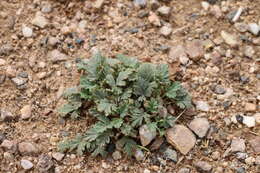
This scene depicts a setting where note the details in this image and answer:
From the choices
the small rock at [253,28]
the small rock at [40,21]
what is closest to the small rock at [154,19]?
the small rock at [253,28]

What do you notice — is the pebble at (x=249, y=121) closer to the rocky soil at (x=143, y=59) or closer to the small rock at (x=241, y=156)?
the rocky soil at (x=143, y=59)

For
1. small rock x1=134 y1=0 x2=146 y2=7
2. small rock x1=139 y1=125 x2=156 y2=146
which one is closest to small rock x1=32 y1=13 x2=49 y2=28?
small rock x1=134 y1=0 x2=146 y2=7

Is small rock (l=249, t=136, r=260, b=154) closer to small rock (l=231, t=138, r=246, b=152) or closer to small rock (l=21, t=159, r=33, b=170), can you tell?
small rock (l=231, t=138, r=246, b=152)

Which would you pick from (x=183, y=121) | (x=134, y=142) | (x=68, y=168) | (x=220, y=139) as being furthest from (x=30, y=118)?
(x=220, y=139)

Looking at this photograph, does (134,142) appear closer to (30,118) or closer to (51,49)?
(30,118)

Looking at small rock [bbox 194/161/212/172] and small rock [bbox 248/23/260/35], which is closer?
small rock [bbox 194/161/212/172]

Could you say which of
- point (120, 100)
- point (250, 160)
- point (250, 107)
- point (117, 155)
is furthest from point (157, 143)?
point (250, 107)

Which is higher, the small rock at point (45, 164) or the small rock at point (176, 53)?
the small rock at point (176, 53)

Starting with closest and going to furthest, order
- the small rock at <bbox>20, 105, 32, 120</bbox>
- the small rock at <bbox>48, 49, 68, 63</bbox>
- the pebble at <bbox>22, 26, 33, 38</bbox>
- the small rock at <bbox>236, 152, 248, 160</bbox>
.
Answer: the small rock at <bbox>236, 152, 248, 160</bbox> < the small rock at <bbox>20, 105, 32, 120</bbox> < the small rock at <bbox>48, 49, 68, 63</bbox> < the pebble at <bbox>22, 26, 33, 38</bbox>
